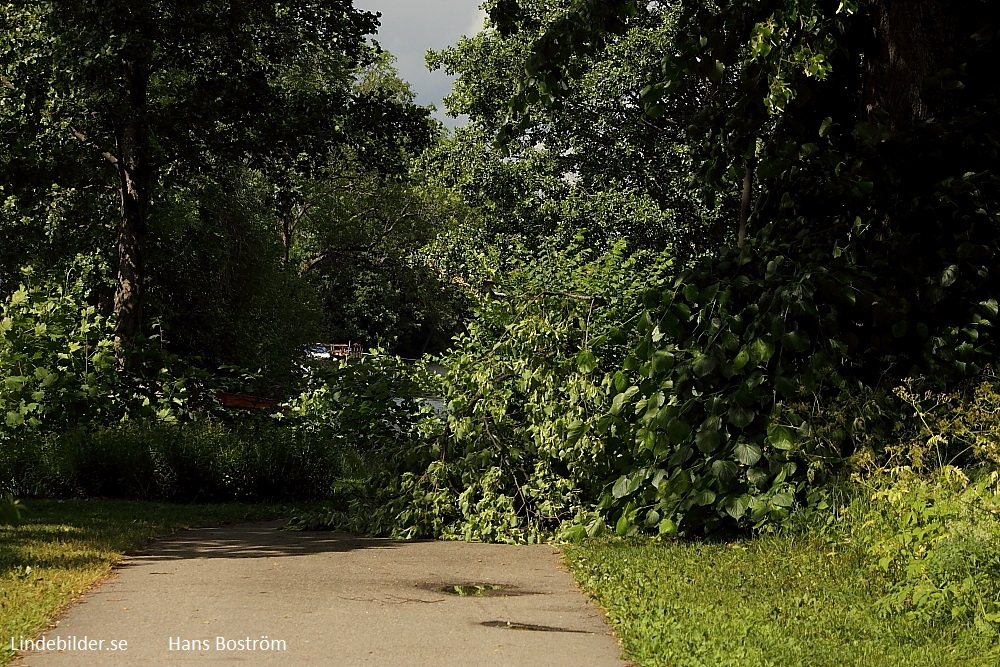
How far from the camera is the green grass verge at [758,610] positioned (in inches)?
204

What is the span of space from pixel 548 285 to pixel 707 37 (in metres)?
4.06

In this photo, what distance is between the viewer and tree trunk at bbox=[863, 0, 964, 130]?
9.12 metres

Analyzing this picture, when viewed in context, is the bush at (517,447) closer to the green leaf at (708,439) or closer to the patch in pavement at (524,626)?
the green leaf at (708,439)

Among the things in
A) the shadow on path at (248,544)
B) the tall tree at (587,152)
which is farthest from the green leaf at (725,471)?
the tall tree at (587,152)

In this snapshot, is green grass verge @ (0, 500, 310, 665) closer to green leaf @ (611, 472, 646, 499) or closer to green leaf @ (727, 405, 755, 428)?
green leaf @ (611, 472, 646, 499)

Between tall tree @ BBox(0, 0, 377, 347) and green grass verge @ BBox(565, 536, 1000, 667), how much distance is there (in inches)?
371

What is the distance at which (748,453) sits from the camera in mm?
7977

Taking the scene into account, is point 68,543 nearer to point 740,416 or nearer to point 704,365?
point 704,365

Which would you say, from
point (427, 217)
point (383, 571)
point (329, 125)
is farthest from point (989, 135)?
point (427, 217)

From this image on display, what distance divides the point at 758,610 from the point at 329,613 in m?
2.42

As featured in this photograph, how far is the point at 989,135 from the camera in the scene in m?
8.68

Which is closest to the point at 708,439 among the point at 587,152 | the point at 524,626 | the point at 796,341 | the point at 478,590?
the point at 796,341

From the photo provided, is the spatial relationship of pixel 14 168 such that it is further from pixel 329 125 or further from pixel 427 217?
pixel 427 217

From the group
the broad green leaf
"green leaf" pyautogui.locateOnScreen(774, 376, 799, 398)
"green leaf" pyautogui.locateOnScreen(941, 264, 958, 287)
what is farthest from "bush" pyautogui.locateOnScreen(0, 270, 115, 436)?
"green leaf" pyautogui.locateOnScreen(941, 264, 958, 287)
